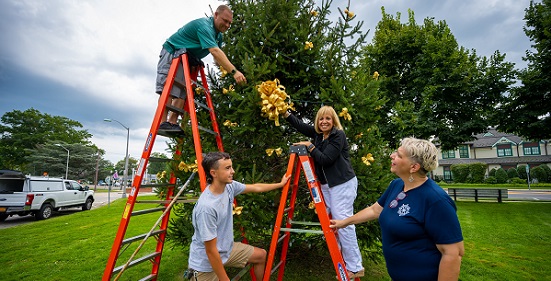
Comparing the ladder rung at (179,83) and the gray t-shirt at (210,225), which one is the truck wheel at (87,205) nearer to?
the ladder rung at (179,83)

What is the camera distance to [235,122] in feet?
12.9

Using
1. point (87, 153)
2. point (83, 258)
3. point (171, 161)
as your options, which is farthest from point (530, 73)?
point (87, 153)

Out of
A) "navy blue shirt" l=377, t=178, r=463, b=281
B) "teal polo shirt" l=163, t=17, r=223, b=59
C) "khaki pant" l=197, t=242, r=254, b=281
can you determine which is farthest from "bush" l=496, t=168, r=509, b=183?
"teal polo shirt" l=163, t=17, r=223, b=59

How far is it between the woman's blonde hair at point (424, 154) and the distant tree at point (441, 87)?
426 inches

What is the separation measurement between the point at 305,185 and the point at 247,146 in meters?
1.15

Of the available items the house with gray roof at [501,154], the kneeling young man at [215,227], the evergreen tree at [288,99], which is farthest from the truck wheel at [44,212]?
the house with gray roof at [501,154]

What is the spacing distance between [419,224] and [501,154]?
2202 inches

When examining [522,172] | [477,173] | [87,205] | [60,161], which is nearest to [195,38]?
[87,205]

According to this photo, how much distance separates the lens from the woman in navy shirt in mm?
1735

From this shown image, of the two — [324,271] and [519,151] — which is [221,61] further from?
[519,151]

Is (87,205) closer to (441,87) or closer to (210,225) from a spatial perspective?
(210,225)

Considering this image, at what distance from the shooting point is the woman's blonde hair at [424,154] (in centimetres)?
201

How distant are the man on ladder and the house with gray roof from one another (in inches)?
1759

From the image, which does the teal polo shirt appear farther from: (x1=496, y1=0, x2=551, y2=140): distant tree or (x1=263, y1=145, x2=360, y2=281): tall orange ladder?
(x1=496, y1=0, x2=551, y2=140): distant tree
